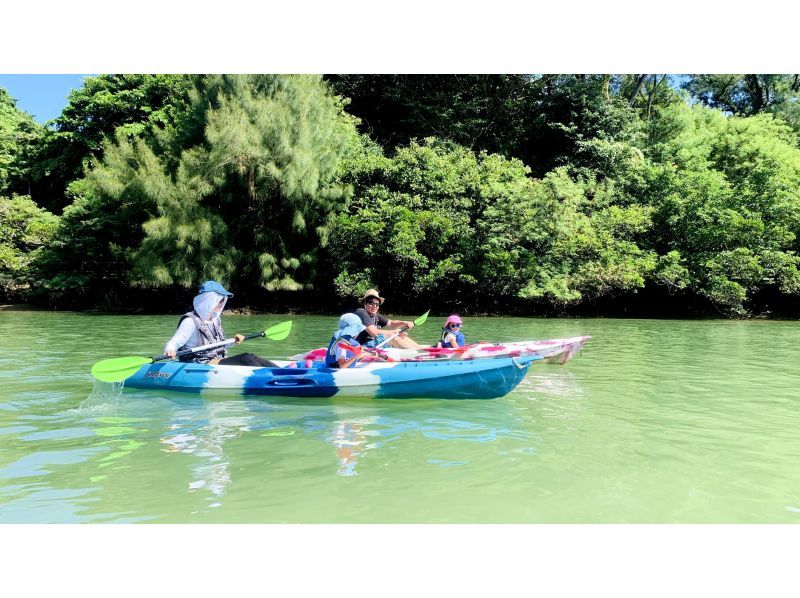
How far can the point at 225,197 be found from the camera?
2181 centimetres

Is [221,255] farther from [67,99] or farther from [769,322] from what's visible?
[769,322]

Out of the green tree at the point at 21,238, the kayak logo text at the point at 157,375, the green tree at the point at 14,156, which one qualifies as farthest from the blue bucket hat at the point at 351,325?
the green tree at the point at 14,156

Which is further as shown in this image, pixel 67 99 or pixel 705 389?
pixel 67 99

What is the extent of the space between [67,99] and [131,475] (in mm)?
26866

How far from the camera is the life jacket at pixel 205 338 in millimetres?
7273

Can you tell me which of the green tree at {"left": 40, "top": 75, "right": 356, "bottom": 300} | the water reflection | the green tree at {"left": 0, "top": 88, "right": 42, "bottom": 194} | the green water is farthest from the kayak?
the green tree at {"left": 0, "top": 88, "right": 42, "bottom": 194}

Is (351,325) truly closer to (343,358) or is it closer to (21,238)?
(343,358)

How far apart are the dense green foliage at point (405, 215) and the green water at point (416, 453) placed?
40.6 ft

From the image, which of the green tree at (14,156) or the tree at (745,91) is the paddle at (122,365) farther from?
the tree at (745,91)

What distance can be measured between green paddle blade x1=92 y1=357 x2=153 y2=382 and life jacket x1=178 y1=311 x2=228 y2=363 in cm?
45

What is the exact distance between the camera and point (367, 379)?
6.80 m

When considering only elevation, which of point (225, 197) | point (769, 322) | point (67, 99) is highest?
point (67, 99)

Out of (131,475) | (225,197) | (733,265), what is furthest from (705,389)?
(225,197)

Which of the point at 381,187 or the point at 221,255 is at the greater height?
the point at 381,187
